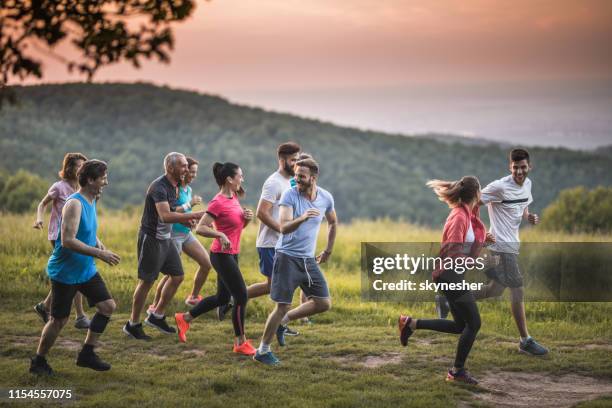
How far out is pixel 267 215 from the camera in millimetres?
8156

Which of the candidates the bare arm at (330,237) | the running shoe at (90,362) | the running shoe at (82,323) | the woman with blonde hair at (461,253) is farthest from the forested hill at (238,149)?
the woman with blonde hair at (461,253)

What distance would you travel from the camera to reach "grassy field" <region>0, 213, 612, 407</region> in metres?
6.97

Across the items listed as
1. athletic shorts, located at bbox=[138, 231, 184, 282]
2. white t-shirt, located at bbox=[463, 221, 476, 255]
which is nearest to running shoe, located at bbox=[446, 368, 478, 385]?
white t-shirt, located at bbox=[463, 221, 476, 255]

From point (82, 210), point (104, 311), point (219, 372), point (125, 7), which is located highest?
point (125, 7)

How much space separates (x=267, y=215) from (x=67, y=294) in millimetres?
2269

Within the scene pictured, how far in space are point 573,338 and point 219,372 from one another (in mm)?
4953

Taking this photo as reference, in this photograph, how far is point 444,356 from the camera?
854 centimetres

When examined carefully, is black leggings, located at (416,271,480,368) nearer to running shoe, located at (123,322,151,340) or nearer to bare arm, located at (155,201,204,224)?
bare arm, located at (155,201,204,224)

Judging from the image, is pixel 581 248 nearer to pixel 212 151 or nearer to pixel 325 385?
pixel 325 385

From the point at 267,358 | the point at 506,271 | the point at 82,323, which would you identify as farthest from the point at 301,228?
the point at 82,323

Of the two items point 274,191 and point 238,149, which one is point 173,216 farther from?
point 238,149

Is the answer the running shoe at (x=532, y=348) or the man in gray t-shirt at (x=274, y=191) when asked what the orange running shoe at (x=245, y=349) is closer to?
the man in gray t-shirt at (x=274, y=191)

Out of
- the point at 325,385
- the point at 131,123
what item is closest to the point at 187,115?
the point at 131,123

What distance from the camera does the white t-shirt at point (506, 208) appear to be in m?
8.44
